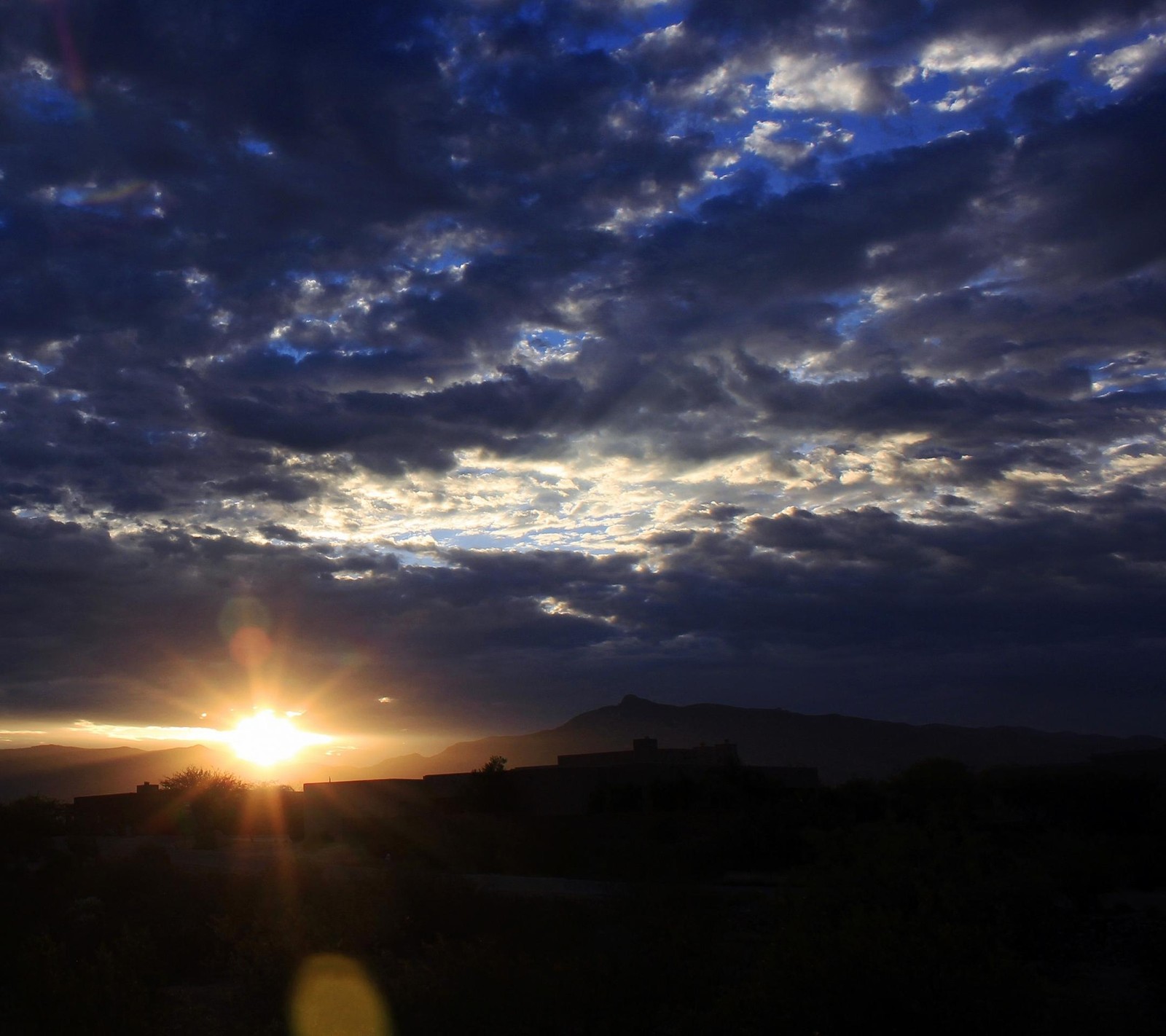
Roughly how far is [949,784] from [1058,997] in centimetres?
5557

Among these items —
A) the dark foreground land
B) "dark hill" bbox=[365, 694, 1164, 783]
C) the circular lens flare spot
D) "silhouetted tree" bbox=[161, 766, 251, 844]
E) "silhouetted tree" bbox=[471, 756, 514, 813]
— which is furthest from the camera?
"dark hill" bbox=[365, 694, 1164, 783]

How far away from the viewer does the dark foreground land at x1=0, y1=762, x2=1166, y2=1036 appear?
38.0ft

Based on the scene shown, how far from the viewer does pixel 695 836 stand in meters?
49.3

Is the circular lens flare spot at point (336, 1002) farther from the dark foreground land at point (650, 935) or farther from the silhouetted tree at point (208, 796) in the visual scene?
the silhouetted tree at point (208, 796)

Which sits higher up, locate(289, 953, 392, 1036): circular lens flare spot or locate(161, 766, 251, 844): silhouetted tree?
locate(161, 766, 251, 844): silhouetted tree

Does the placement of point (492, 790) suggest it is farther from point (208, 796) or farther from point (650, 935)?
point (650, 935)

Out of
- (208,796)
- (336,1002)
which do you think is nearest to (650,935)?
(336,1002)

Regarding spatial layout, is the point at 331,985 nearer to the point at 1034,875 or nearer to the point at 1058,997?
the point at 1058,997

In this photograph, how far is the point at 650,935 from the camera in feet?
64.8

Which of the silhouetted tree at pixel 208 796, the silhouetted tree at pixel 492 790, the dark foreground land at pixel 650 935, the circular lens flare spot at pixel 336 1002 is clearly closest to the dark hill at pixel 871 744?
the silhouetted tree at pixel 208 796

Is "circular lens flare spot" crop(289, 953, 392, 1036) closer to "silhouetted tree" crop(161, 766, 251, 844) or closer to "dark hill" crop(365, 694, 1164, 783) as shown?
"silhouetted tree" crop(161, 766, 251, 844)

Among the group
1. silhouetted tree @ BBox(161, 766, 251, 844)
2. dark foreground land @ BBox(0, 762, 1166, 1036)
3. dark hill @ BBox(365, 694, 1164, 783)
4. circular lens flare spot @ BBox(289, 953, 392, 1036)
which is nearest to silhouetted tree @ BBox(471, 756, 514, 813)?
silhouetted tree @ BBox(161, 766, 251, 844)

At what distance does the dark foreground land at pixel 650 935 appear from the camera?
38.0 feet

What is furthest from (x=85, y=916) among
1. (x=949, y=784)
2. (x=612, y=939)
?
(x=949, y=784)
